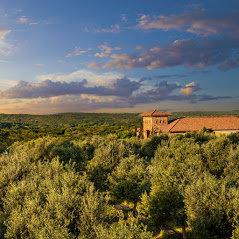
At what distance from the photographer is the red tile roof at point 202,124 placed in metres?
105

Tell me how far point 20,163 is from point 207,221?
2701 cm

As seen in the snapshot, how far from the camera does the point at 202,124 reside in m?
107

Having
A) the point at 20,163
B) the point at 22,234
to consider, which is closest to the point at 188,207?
the point at 22,234

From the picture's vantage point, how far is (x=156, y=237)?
3662 cm

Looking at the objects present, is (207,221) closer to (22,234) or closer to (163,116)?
(22,234)

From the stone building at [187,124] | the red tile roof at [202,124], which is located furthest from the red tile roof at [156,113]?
the red tile roof at [202,124]

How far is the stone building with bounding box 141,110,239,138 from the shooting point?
10512 cm

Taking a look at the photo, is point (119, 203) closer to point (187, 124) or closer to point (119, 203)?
point (119, 203)

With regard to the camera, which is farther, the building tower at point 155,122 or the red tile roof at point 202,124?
the building tower at point 155,122

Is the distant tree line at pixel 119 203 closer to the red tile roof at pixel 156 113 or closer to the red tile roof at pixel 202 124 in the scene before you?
the red tile roof at pixel 202 124

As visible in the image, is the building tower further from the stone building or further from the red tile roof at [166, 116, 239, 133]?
the red tile roof at [166, 116, 239, 133]

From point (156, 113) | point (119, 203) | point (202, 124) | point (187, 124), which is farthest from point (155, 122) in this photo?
point (119, 203)

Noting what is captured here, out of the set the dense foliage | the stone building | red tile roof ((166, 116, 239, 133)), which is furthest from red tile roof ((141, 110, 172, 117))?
the dense foliage

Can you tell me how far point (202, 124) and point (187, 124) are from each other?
4436 millimetres
